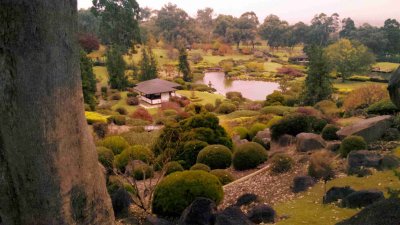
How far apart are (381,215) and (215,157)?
917 cm

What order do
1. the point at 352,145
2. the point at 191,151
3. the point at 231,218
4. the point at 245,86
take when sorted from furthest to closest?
the point at 245,86
the point at 191,151
the point at 352,145
the point at 231,218

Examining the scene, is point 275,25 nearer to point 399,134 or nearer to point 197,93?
point 197,93

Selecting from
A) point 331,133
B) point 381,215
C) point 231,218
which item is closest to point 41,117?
point 381,215

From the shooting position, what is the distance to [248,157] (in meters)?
13.5

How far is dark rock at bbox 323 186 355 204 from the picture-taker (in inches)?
330

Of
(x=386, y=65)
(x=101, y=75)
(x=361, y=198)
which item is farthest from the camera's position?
(x=386, y=65)

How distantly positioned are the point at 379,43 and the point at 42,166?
64.8 meters

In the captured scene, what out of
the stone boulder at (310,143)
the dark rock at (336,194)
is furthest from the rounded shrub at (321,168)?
the stone boulder at (310,143)

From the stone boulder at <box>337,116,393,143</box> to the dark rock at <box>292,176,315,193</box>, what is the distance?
11.7ft

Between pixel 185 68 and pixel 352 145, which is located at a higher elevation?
pixel 185 68

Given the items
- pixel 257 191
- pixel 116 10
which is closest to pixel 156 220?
pixel 257 191

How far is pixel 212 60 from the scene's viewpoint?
71938 mm

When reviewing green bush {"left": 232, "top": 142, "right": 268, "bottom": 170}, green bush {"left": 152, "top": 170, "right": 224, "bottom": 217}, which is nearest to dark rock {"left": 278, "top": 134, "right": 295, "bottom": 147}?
green bush {"left": 232, "top": 142, "right": 268, "bottom": 170}

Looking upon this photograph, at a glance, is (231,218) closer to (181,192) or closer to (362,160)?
(181,192)
